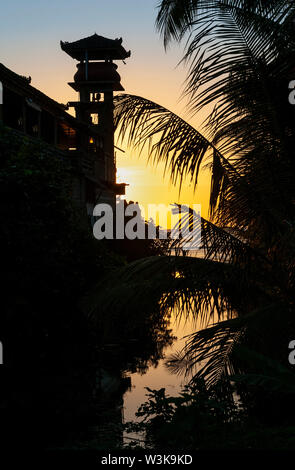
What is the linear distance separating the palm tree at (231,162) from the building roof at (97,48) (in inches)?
1233

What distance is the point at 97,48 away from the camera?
38594 millimetres

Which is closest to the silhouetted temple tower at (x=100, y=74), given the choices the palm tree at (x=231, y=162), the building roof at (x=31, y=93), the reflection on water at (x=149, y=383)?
the building roof at (x=31, y=93)

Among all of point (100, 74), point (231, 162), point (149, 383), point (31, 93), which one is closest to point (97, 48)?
point (100, 74)

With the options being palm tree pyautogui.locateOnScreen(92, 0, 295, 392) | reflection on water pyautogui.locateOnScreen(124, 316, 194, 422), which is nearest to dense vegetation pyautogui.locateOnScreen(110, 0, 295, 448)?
palm tree pyautogui.locateOnScreen(92, 0, 295, 392)

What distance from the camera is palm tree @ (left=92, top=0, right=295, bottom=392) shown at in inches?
300

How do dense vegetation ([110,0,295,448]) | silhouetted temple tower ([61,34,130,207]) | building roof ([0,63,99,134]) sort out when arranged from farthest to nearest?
silhouetted temple tower ([61,34,130,207]), building roof ([0,63,99,134]), dense vegetation ([110,0,295,448])

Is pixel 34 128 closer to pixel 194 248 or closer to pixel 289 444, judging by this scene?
pixel 194 248

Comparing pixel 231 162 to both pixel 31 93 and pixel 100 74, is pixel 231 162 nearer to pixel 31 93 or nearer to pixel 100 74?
pixel 31 93

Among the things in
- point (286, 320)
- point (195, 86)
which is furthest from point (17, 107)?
point (286, 320)

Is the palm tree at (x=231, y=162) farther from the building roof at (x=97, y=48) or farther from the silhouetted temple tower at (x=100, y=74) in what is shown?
the building roof at (x=97, y=48)

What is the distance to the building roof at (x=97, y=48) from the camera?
1513 inches

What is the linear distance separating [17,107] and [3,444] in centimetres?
1781

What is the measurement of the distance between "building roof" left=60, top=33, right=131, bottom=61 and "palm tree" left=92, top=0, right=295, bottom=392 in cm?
3131

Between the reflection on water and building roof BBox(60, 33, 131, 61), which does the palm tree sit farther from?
building roof BBox(60, 33, 131, 61)
